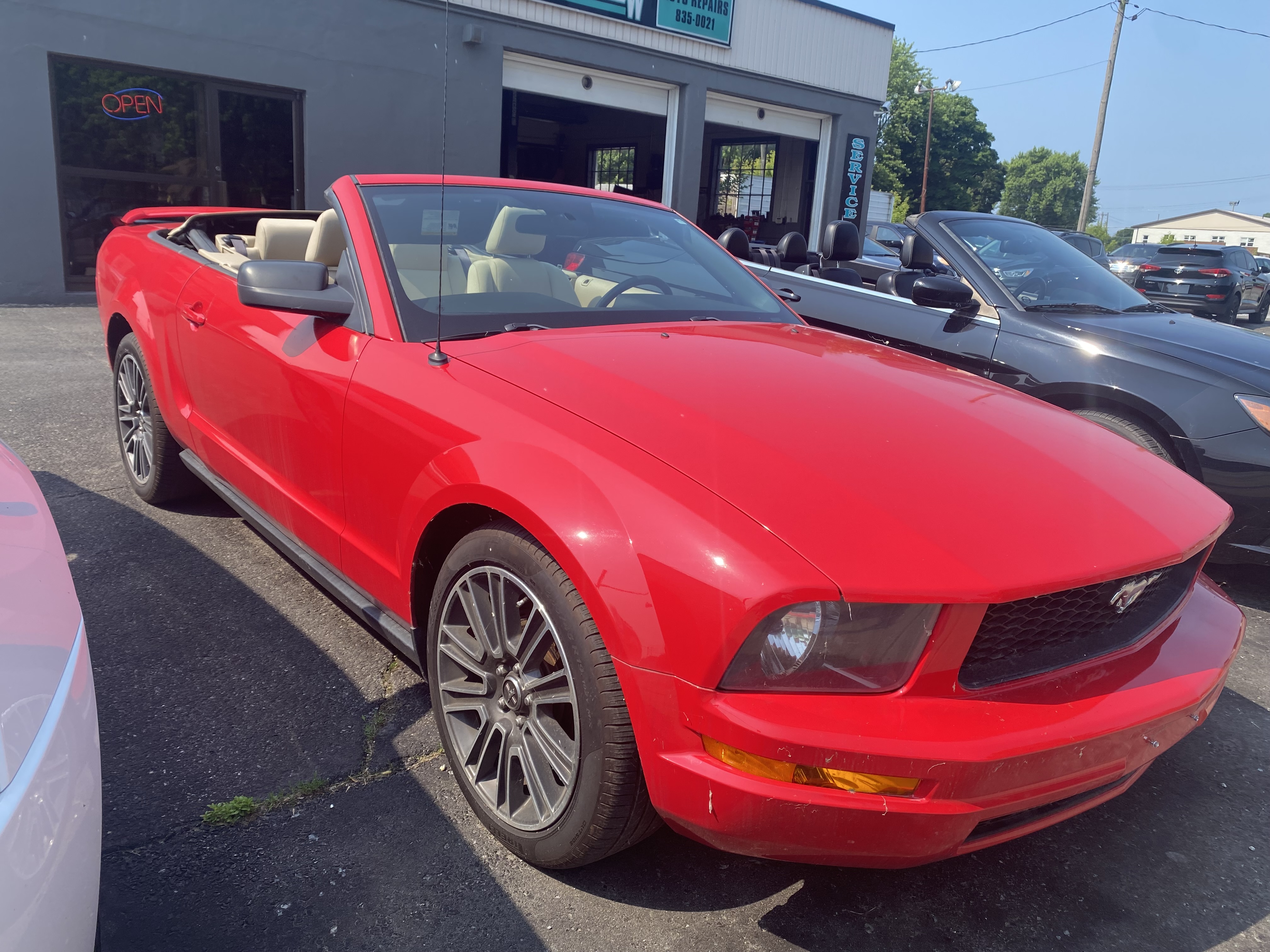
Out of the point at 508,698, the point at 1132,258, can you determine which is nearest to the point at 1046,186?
the point at 1132,258

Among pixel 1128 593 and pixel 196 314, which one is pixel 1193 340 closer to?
pixel 1128 593

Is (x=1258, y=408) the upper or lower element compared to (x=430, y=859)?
upper

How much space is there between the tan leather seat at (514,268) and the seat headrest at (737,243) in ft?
7.98

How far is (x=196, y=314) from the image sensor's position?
342 centimetres

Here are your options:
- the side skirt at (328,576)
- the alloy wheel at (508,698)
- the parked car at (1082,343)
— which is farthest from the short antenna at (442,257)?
the parked car at (1082,343)

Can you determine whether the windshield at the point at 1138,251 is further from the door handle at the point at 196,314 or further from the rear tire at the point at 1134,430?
the door handle at the point at 196,314

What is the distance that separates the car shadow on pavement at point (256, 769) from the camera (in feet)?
6.24

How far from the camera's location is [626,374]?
224 cm

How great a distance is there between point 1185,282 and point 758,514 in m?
19.3

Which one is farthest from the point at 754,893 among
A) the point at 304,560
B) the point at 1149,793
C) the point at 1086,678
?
the point at 304,560

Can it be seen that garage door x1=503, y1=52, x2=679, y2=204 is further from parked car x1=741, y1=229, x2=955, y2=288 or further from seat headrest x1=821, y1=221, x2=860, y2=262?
seat headrest x1=821, y1=221, x2=860, y2=262

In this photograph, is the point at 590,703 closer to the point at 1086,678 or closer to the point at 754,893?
the point at 754,893

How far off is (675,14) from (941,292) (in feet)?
39.6

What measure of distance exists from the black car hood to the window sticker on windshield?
9.78ft
